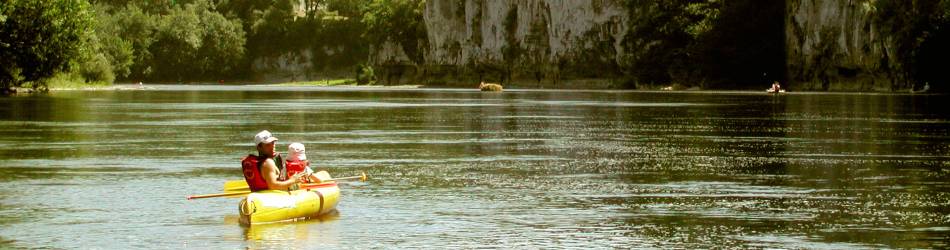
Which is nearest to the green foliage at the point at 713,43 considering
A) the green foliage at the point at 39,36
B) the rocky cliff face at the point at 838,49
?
the rocky cliff face at the point at 838,49

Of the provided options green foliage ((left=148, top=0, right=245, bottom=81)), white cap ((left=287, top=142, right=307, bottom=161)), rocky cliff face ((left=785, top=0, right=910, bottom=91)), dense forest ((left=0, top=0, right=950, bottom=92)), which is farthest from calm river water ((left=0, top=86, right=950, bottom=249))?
green foliage ((left=148, top=0, right=245, bottom=81))

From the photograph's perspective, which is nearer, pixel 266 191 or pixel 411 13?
pixel 266 191

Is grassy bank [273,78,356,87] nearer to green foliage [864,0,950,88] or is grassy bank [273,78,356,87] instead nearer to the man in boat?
green foliage [864,0,950,88]

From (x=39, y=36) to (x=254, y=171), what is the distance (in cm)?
7545

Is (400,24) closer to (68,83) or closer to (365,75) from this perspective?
(365,75)

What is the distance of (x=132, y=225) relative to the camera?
2208 centimetres

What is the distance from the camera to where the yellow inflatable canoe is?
2158 centimetres

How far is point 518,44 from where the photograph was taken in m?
162

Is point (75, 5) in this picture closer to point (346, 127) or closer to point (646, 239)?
point (346, 127)

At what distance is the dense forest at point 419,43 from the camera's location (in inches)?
3713

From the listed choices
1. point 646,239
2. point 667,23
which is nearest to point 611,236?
point 646,239

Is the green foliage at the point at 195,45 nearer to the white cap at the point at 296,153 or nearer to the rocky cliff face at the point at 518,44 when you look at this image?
the rocky cliff face at the point at 518,44

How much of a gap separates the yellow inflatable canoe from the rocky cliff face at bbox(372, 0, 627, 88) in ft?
400

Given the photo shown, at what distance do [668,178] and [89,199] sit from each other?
1131 cm
